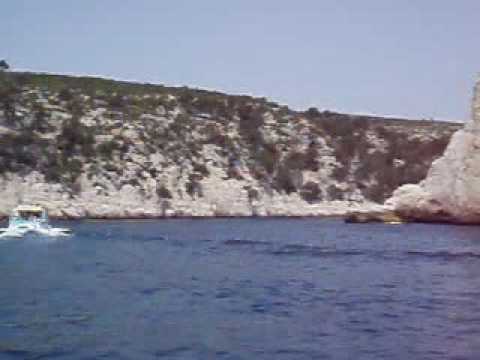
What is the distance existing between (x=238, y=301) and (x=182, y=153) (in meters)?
81.9

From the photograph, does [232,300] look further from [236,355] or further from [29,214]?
[29,214]

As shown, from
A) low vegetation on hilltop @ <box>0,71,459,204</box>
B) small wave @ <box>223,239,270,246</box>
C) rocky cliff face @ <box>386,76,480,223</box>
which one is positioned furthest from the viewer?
low vegetation on hilltop @ <box>0,71,459,204</box>

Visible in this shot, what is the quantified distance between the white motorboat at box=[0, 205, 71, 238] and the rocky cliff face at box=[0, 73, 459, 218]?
23587 millimetres

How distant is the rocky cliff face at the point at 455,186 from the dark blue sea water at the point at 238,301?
2153 cm

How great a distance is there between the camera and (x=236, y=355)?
19875 millimetres

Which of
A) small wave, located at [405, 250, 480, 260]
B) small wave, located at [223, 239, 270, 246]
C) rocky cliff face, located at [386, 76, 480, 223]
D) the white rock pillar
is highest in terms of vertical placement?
the white rock pillar

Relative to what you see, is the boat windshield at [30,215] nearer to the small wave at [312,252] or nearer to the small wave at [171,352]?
the small wave at [312,252]

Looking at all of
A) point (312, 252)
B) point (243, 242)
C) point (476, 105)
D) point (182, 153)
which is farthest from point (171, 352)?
point (182, 153)

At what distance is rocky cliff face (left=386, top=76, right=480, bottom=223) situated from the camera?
77500 millimetres

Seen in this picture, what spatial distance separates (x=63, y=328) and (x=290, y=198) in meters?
90.7

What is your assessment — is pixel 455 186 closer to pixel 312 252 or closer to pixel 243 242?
pixel 243 242

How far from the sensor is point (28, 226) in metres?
67.5

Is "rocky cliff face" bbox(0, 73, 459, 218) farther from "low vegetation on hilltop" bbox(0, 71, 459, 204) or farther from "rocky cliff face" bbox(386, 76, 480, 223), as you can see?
"rocky cliff face" bbox(386, 76, 480, 223)

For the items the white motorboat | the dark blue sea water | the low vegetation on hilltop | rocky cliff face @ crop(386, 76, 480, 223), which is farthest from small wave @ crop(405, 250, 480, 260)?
the low vegetation on hilltop
